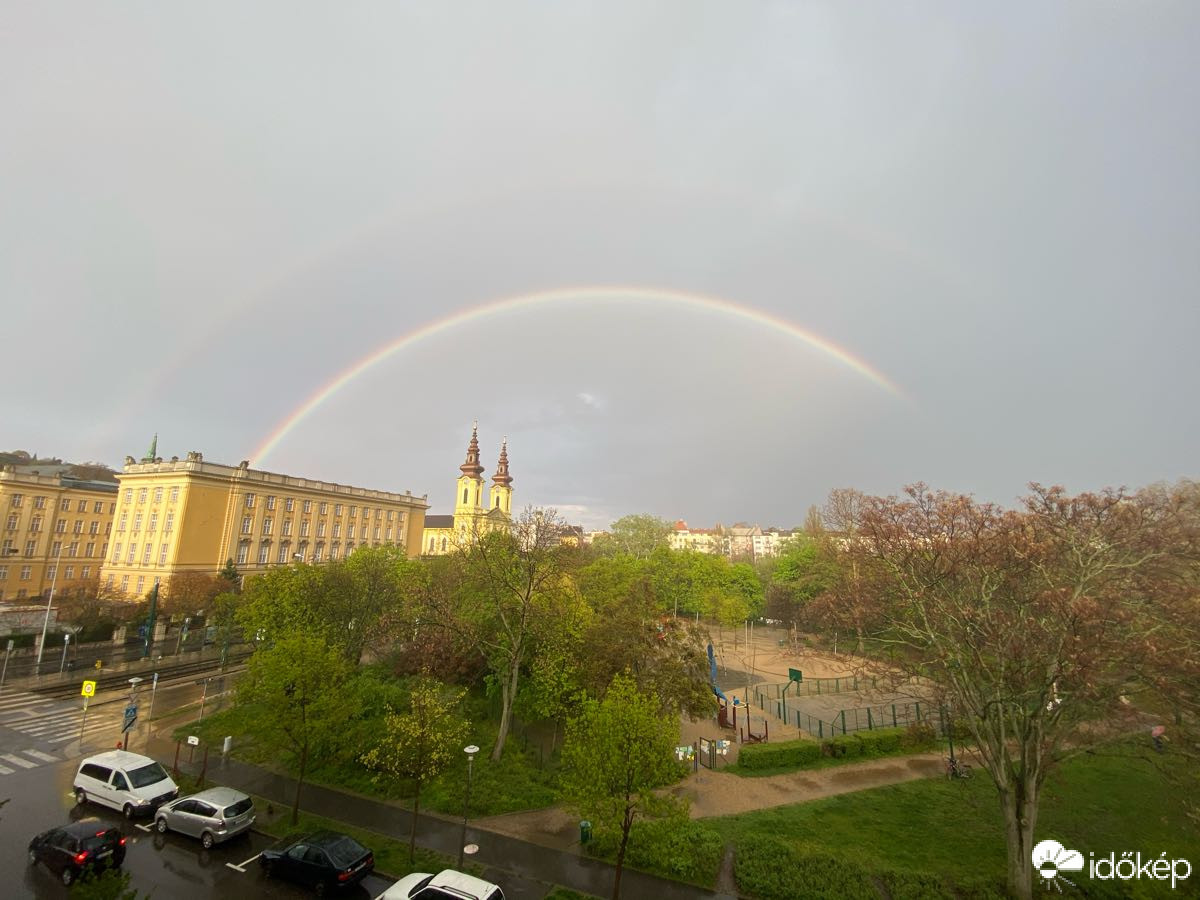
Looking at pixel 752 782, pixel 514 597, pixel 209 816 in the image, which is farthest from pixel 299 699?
pixel 752 782

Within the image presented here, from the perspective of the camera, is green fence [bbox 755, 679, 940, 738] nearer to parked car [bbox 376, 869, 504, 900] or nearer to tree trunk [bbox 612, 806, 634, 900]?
tree trunk [bbox 612, 806, 634, 900]

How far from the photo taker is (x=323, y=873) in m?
13.5

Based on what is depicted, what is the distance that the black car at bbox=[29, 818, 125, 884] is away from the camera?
13484 mm

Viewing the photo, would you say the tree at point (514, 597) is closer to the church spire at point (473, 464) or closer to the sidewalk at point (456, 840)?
the sidewalk at point (456, 840)

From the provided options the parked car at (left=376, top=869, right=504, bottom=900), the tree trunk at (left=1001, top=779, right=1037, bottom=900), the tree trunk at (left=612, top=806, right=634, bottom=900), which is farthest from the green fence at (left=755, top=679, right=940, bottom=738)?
the parked car at (left=376, top=869, right=504, bottom=900)

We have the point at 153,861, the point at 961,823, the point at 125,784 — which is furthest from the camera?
the point at 961,823

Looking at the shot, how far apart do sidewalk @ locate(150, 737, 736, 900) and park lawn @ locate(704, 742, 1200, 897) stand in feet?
10.8

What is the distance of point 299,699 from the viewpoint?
1684 centimetres

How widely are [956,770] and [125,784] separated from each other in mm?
29502

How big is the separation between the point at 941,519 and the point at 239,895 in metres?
22.1

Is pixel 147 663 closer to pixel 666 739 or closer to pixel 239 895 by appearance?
pixel 239 895

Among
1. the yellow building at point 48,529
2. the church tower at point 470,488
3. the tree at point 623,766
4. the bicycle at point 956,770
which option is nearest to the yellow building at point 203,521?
the yellow building at point 48,529

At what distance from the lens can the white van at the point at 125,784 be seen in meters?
17.2
